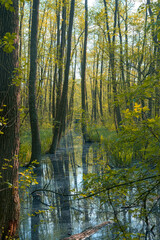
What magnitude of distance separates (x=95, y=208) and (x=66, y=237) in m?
1.06

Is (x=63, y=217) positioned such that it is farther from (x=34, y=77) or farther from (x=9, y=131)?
(x=34, y=77)

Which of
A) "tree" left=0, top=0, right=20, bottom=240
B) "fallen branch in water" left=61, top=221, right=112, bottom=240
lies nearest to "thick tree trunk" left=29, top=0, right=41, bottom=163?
"tree" left=0, top=0, right=20, bottom=240

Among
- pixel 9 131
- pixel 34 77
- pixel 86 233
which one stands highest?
pixel 34 77

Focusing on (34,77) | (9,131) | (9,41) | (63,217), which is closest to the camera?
(9,41)

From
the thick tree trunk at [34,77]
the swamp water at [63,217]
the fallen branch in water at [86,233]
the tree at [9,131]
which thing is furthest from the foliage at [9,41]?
the thick tree trunk at [34,77]

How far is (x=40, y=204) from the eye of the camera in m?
4.20

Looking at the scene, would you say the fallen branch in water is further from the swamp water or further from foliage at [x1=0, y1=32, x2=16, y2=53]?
foliage at [x1=0, y1=32, x2=16, y2=53]

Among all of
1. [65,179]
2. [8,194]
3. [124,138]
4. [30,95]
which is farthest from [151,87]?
[30,95]

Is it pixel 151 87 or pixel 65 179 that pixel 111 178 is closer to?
pixel 151 87

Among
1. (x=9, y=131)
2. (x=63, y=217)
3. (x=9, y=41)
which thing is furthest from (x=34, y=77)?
(x=9, y=41)

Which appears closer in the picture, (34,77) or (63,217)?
(63,217)

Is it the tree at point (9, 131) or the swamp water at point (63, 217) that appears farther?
the swamp water at point (63, 217)

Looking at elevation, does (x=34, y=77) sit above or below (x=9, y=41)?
above

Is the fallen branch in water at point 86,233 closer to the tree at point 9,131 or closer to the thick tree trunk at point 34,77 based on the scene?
the tree at point 9,131
